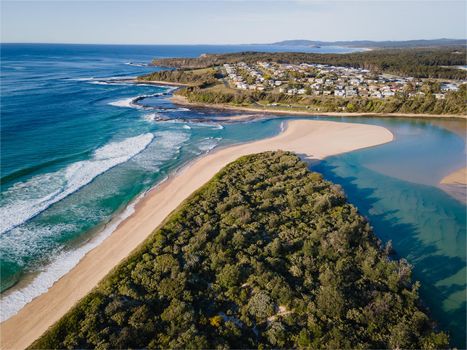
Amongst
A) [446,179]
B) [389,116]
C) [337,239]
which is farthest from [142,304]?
[389,116]

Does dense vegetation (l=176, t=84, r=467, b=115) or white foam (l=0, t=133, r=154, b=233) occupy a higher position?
dense vegetation (l=176, t=84, r=467, b=115)

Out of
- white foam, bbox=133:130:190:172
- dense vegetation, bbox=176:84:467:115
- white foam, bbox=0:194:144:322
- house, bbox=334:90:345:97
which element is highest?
house, bbox=334:90:345:97

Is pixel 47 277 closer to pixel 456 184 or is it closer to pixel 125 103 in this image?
pixel 456 184

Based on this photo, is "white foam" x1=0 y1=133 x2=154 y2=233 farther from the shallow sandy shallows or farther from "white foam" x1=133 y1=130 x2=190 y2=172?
the shallow sandy shallows

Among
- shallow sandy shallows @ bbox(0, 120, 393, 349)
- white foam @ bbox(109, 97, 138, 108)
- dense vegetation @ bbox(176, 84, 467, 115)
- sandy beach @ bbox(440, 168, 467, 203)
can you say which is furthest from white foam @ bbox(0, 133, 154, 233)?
dense vegetation @ bbox(176, 84, 467, 115)

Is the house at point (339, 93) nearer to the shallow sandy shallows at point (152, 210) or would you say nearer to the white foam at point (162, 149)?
the shallow sandy shallows at point (152, 210)

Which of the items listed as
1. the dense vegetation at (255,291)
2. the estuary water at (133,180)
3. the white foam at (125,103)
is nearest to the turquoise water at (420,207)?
the estuary water at (133,180)

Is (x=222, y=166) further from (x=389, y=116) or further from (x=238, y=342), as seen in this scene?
(x=389, y=116)
